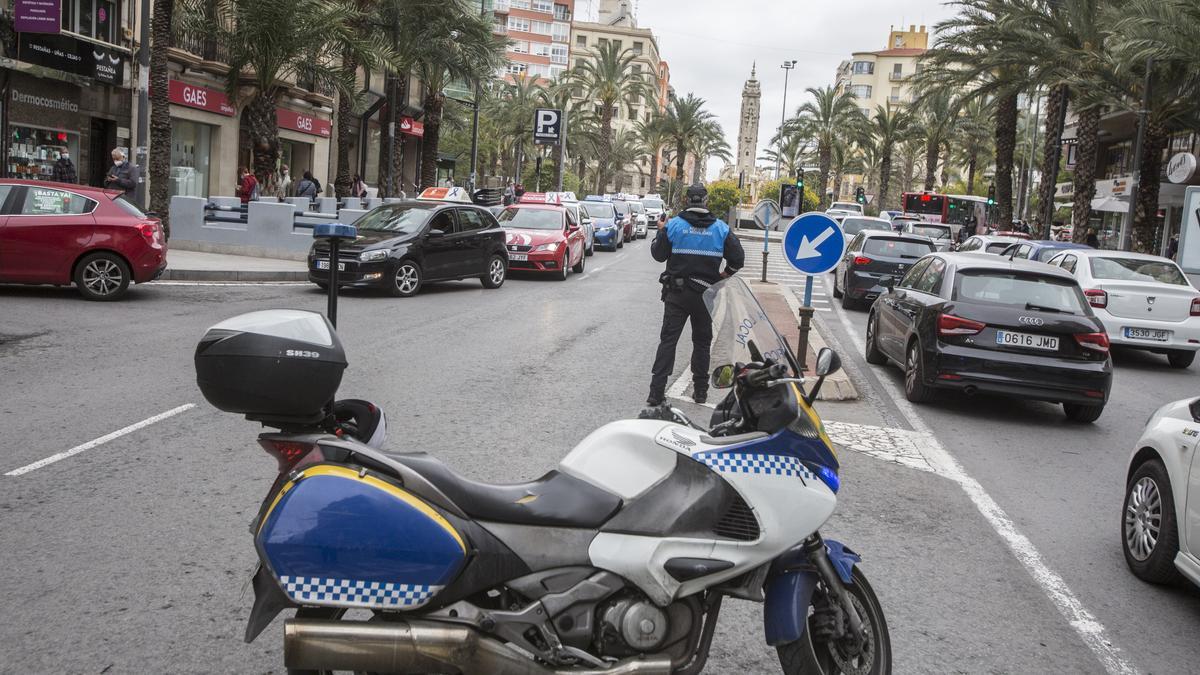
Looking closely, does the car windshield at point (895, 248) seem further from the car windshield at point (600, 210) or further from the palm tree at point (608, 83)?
the palm tree at point (608, 83)

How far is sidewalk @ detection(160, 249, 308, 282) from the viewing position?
58.9ft

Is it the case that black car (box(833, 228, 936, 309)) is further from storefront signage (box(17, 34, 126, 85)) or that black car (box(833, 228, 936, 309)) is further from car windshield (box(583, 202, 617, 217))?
storefront signage (box(17, 34, 126, 85))

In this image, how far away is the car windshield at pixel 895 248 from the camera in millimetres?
19781

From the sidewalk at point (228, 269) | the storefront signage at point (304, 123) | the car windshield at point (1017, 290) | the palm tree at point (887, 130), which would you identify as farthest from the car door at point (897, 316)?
the palm tree at point (887, 130)

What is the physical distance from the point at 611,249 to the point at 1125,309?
22189 millimetres

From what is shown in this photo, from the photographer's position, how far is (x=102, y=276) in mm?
13797

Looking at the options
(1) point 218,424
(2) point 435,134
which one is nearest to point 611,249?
(2) point 435,134

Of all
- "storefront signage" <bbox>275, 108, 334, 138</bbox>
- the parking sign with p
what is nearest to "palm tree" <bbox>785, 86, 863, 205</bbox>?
the parking sign with p

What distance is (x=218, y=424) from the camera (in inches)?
293

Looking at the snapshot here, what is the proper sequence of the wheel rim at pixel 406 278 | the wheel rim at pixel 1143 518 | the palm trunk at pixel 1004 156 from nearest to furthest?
the wheel rim at pixel 1143 518, the wheel rim at pixel 406 278, the palm trunk at pixel 1004 156

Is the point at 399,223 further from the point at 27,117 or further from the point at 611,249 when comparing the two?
the point at 611,249

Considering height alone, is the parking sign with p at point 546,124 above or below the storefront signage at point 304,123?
above

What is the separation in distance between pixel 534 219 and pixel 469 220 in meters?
4.35

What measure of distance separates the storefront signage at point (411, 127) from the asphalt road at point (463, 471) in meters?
36.3
